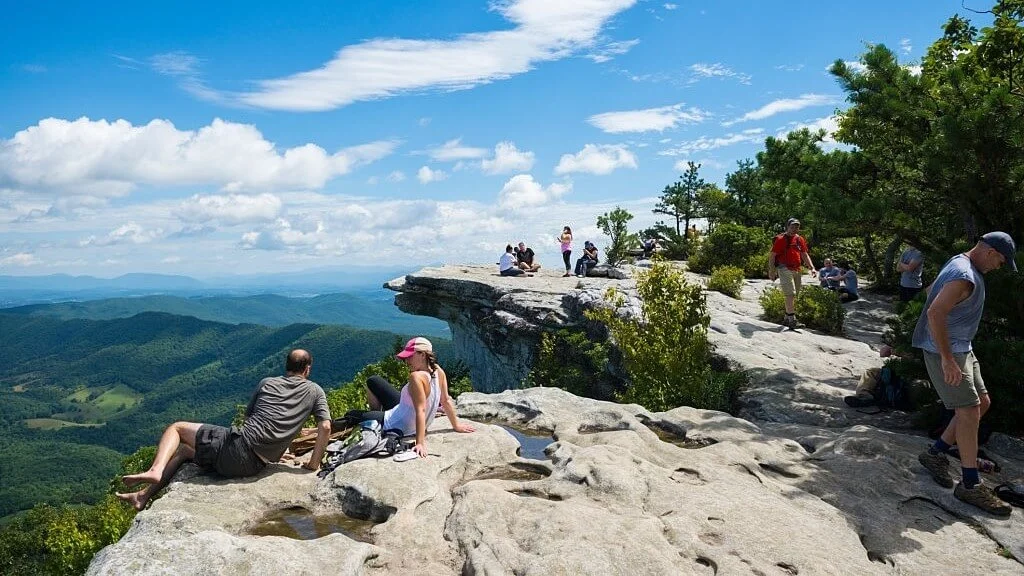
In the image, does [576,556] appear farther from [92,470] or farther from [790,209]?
[92,470]

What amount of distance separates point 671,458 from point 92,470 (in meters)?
210

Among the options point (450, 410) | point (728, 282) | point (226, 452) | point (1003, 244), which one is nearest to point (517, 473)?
point (450, 410)

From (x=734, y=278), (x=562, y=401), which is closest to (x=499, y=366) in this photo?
(x=734, y=278)

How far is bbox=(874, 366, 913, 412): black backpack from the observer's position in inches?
443

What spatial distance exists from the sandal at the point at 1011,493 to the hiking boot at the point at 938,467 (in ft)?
1.63

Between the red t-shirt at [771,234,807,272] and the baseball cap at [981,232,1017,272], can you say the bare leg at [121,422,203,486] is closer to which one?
the baseball cap at [981,232,1017,272]

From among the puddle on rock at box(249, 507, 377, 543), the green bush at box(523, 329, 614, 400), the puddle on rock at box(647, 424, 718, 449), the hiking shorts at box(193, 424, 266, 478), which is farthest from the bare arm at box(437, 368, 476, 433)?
the green bush at box(523, 329, 614, 400)

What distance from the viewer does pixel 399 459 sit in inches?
302

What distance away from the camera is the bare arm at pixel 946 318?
666 centimetres

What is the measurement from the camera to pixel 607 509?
672 centimetres

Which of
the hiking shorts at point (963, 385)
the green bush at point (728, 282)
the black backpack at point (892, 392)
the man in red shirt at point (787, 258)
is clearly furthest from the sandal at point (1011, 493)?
the green bush at point (728, 282)

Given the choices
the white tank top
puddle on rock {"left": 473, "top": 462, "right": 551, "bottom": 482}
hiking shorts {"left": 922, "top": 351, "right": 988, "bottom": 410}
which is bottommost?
puddle on rock {"left": 473, "top": 462, "right": 551, "bottom": 482}

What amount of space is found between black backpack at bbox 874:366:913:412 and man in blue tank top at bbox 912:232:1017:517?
426 centimetres

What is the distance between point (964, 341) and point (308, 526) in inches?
314
